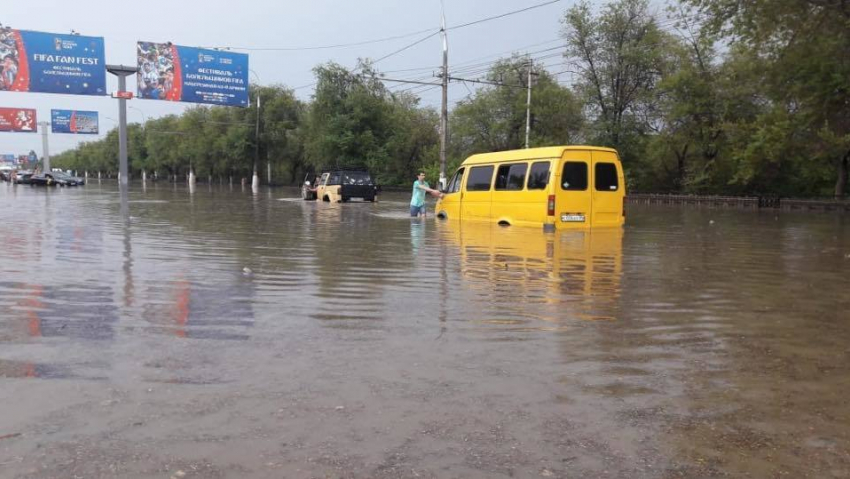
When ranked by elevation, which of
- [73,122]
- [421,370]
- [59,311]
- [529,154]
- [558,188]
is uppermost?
[73,122]

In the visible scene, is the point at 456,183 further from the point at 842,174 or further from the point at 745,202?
the point at 842,174

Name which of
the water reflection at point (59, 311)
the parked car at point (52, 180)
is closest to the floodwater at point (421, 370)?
the water reflection at point (59, 311)

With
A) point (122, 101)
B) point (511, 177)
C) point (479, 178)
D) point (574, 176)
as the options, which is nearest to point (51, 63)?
point (122, 101)

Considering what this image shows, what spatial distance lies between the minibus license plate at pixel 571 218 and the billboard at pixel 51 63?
26.8 m

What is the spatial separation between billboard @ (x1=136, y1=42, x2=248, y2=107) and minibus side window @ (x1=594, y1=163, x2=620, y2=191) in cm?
2577

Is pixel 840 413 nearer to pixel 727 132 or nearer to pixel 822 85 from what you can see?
pixel 822 85

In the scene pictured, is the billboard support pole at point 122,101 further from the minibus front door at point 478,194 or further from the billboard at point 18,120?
the billboard at point 18,120

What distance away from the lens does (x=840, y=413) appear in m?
3.65

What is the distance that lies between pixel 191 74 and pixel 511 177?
79.8 ft

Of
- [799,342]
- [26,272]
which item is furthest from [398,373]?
[26,272]

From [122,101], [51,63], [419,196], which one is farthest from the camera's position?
[122,101]

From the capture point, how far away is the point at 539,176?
45.3 feet

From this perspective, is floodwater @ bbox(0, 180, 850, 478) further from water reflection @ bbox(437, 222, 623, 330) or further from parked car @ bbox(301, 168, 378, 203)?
parked car @ bbox(301, 168, 378, 203)

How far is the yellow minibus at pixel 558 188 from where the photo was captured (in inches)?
534
